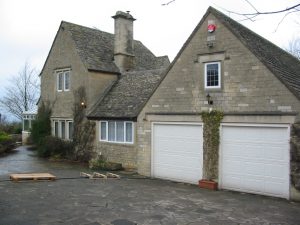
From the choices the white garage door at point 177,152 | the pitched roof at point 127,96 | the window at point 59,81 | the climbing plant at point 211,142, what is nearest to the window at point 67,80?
the window at point 59,81

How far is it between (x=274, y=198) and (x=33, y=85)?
170 feet

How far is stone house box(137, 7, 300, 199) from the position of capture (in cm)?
1428

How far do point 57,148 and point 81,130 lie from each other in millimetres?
2455

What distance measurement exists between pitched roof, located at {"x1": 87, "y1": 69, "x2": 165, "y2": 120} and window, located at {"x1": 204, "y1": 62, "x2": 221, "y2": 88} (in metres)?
5.09

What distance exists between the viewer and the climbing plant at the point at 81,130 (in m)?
23.8

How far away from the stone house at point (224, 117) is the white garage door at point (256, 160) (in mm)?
36

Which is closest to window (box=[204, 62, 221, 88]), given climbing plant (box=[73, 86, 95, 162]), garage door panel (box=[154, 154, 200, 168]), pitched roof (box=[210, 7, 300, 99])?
pitched roof (box=[210, 7, 300, 99])

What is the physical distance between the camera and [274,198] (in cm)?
A: 1428

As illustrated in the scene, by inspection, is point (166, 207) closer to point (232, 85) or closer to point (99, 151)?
point (232, 85)

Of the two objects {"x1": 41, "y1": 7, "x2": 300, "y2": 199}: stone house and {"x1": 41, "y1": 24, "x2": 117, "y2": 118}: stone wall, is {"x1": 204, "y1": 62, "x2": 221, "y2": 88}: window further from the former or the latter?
{"x1": 41, "y1": 24, "x2": 117, "y2": 118}: stone wall

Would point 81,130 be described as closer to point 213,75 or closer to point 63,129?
point 63,129

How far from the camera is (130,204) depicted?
12.7 meters

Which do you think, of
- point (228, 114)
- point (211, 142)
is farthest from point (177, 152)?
point (228, 114)

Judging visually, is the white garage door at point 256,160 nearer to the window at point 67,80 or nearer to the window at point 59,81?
the window at point 67,80
